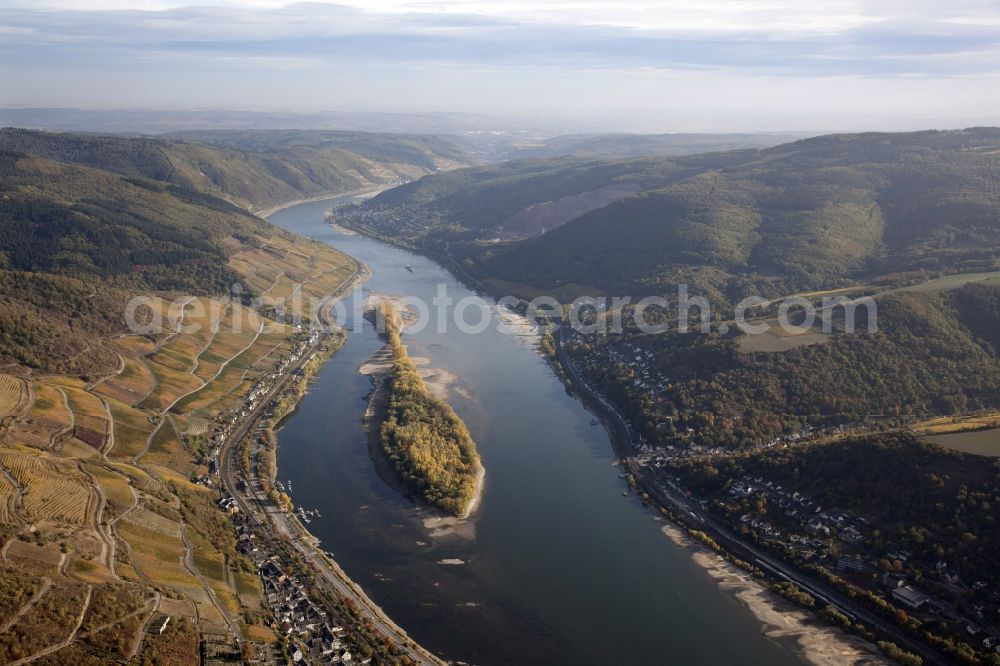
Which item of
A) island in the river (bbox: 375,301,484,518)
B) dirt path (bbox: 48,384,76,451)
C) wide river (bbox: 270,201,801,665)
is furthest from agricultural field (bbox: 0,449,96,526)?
island in the river (bbox: 375,301,484,518)

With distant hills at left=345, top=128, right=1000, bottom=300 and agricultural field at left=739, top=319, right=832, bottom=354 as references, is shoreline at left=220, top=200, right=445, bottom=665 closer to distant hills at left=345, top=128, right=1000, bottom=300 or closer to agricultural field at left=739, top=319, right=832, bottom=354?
agricultural field at left=739, top=319, right=832, bottom=354

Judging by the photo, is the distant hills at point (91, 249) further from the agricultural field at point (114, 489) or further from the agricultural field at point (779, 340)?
the agricultural field at point (779, 340)

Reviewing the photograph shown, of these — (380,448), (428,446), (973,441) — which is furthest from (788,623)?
(380,448)

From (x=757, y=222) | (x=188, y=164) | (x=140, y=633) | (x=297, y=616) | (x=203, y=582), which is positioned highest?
(x=188, y=164)

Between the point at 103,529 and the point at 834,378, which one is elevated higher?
the point at 834,378

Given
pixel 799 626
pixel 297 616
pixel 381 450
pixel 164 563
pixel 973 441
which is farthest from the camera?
pixel 381 450

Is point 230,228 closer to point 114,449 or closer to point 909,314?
point 114,449

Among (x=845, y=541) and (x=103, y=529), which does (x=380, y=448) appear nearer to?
(x=103, y=529)
